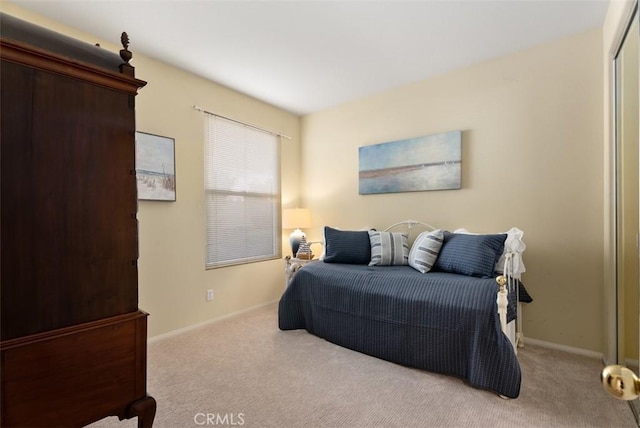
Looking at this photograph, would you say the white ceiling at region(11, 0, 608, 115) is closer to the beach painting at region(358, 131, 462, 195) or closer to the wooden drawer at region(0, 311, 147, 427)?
the beach painting at region(358, 131, 462, 195)

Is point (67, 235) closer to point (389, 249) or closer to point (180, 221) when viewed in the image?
point (180, 221)

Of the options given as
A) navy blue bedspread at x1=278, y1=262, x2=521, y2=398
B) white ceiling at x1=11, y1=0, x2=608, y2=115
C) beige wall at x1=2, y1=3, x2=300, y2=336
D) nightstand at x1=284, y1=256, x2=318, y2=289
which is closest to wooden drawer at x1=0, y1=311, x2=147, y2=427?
navy blue bedspread at x1=278, y1=262, x2=521, y2=398

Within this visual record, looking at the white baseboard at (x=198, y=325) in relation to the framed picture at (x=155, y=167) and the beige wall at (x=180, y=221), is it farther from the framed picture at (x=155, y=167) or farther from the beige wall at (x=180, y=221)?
the framed picture at (x=155, y=167)

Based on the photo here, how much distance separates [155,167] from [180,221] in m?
0.55

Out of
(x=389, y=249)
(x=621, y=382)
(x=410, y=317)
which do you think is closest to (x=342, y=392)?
(x=410, y=317)

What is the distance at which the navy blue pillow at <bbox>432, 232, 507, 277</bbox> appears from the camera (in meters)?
2.35

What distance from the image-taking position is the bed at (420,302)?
189 centimetres

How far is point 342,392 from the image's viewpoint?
1924mm

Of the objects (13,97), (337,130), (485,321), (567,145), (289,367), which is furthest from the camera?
(337,130)

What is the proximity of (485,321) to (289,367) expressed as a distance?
1350mm

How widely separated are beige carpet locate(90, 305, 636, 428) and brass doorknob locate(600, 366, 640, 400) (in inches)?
50.6

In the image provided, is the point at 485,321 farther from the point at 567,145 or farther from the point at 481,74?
the point at 481,74

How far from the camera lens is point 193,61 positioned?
2.83 metres

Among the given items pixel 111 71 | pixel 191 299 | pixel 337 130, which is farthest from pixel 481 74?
pixel 191 299
